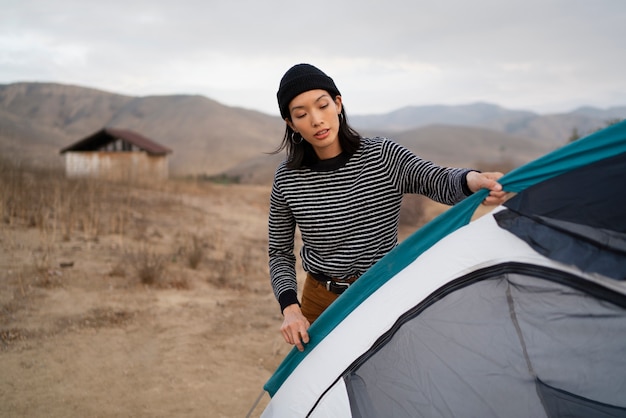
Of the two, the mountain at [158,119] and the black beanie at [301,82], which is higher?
the mountain at [158,119]

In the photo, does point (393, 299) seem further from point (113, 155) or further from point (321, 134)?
point (113, 155)

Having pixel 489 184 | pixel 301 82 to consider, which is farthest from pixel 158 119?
pixel 489 184

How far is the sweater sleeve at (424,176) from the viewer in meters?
2.00

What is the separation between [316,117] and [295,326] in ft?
2.88

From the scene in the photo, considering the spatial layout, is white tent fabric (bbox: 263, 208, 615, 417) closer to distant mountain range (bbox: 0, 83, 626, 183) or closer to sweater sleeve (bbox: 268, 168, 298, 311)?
sweater sleeve (bbox: 268, 168, 298, 311)

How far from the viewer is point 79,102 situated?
8700 cm

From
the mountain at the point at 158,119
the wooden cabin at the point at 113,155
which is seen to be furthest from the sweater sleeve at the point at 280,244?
the mountain at the point at 158,119

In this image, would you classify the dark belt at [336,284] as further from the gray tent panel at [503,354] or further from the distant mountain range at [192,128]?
the distant mountain range at [192,128]

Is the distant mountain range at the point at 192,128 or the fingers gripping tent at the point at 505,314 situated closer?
the fingers gripping tent at the point at 505,314

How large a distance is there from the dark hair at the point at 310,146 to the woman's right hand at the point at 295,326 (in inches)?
24.6

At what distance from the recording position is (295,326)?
2.13 meters

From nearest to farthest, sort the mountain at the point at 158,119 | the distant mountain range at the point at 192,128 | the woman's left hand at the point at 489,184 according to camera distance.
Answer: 1. the woman's left hand at the point at 489,184
2. the distant mountain range at the point at 192,128
3. the mountain at the point at 158,119

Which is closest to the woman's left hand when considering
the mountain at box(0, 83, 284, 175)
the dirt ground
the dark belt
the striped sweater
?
the striped sweater

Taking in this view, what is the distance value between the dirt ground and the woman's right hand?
1.92m
